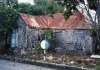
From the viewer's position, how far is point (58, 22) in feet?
64.4

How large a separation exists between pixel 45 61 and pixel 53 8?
10676mm

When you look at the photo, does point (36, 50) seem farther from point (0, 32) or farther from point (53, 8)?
point (53, 8)

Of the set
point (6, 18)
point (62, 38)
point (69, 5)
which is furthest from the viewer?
point (6, 18)

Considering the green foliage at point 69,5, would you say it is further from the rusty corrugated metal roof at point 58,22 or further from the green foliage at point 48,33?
the green foliage at point 48,33

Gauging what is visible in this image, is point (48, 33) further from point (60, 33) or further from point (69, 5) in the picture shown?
point (69, 5)

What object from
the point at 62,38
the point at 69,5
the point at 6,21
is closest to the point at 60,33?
the point at 62,38

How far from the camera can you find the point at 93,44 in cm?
1658

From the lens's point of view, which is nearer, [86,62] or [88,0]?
[86,62]

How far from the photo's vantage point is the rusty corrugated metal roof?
17712mm

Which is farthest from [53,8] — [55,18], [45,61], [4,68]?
[4,68]

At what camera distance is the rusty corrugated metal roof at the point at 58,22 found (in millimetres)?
17712

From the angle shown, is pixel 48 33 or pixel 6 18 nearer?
pixel 48 33

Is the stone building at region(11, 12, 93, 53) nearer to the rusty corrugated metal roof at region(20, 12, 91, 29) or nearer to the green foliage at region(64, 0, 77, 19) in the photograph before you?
the rusty corrugated metal roof at region(20, 12, 91, 29)

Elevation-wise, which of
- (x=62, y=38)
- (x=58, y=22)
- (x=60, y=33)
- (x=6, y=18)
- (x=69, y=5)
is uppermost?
(x=69, y=5)
